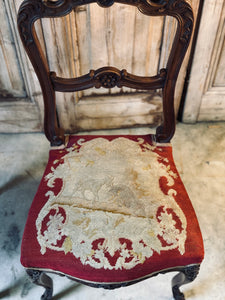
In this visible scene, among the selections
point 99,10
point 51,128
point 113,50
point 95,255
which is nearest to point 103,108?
point 113,50

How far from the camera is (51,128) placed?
1.07m

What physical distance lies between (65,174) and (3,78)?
836 mm

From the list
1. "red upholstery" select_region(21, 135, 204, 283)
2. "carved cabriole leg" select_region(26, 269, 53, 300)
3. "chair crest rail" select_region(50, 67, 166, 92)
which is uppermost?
"chair crest rail" select_region(50, 67, 166, 92)

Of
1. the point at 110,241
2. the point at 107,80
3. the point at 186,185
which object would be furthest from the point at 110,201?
the point at 186,185

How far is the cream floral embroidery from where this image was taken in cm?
84

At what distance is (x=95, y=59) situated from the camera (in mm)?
1451

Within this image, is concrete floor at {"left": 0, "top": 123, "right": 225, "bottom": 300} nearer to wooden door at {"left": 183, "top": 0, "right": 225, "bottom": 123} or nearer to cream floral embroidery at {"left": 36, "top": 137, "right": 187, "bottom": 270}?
wooden door at {"left": 183, "top": 0, "right": 225, "bottom": 123}

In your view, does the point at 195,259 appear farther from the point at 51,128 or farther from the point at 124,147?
the point at 51,128

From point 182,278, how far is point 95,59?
109cm

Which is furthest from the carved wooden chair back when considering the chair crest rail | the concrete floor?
the concrete floor

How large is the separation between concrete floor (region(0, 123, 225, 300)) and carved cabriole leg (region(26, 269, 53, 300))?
0.19 feet

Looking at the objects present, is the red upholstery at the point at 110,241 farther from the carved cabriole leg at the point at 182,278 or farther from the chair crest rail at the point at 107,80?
the chair crest rail at the point at 107,80

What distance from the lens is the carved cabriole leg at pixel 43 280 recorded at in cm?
90

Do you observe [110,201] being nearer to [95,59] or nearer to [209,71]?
[95,59]
